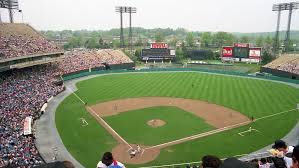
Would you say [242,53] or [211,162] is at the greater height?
[211,162]

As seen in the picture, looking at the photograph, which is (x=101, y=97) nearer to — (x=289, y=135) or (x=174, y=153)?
(x=174, y=153)

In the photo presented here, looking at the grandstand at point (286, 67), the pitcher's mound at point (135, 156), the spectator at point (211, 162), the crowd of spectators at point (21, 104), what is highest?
the spectator at point (211, 162)

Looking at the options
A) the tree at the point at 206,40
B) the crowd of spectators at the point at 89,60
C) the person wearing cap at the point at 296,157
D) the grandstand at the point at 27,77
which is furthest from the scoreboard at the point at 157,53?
the person wearing cap at the point at 296,157

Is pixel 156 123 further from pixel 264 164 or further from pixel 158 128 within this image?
pixel 264 164

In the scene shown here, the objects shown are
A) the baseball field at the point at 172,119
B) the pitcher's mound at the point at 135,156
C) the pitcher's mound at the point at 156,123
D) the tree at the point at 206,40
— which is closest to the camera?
the pitcher's mound at the point at 135,156

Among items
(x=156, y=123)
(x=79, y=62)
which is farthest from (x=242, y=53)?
(x=156, y=123)

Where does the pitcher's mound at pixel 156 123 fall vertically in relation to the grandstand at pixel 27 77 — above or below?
below

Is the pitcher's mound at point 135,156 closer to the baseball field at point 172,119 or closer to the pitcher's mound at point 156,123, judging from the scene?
the baseball field at point 172,119

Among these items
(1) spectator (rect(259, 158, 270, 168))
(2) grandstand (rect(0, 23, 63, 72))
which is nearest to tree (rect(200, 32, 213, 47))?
(2) grandstand (rect(0, 23, 63, 72))
